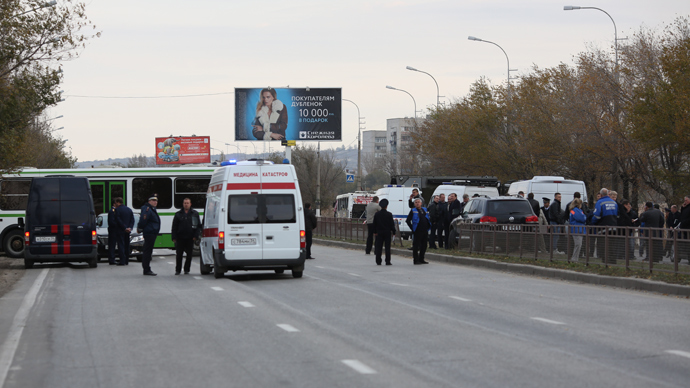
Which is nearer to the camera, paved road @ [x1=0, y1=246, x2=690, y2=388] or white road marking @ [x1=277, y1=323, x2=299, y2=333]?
paved road @ [x1=0, y1=246, x2=690, y2=388]

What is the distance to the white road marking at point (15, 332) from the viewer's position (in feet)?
27.1

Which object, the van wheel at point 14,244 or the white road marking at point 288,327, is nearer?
the white road marking at point 288,327

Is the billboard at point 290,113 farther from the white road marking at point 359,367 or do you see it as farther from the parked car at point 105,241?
the white road marking at point 359,367

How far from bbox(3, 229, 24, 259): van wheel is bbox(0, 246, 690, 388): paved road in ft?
38.3

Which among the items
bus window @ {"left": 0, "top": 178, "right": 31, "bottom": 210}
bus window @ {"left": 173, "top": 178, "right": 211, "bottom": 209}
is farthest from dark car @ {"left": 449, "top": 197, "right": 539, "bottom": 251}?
bus window @ {"left": 0, "top": 178, "right": 31, "bottom": 210}

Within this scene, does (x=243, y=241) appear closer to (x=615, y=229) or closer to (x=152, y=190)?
(x=615, y=229)

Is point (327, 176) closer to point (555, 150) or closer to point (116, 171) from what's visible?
point (555, 150)

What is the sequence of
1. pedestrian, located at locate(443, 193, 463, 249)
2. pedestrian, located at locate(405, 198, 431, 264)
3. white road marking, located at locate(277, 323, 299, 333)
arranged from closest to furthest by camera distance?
white road marking, located at locate(277, 323, 299, 333), pedestrian, located at locate(405, 198, 431, 264), pedestrian, located at locate(443, 193, 463, 249)

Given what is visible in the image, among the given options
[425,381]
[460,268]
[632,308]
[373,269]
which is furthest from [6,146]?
[425,381]

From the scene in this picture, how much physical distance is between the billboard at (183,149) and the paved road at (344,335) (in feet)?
244

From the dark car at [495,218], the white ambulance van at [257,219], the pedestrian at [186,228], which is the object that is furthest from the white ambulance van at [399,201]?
the white ambulance van at [257,219]

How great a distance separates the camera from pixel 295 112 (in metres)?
50.5

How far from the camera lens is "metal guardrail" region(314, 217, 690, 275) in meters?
16.3

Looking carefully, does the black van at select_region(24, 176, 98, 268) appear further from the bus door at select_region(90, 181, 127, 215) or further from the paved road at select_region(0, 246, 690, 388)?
the paved road at select_region(0, 246, 690, 388)
